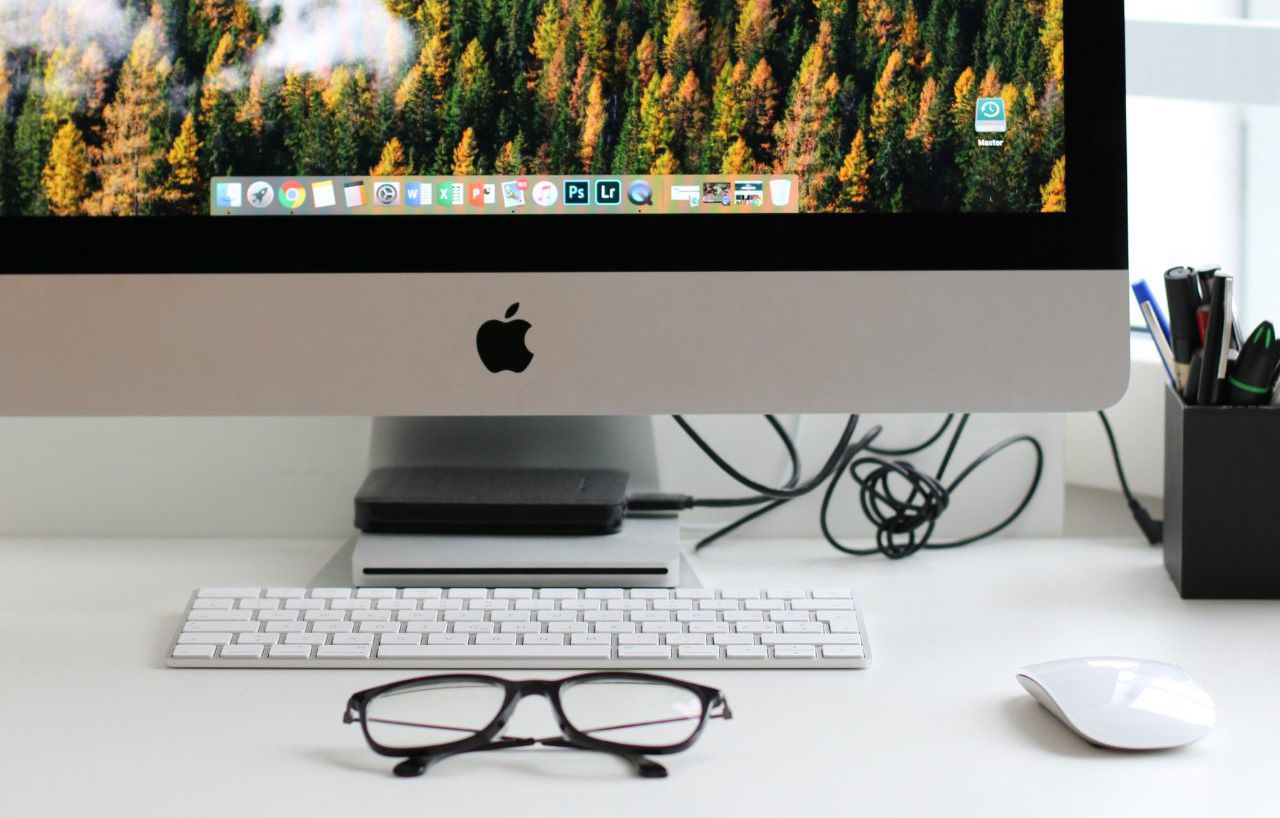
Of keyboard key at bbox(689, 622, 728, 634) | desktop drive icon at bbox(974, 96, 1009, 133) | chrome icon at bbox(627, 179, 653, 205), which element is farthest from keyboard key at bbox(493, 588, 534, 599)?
desktop drive icon at bbox(974, 96, 1009, 133)

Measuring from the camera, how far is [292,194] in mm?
786

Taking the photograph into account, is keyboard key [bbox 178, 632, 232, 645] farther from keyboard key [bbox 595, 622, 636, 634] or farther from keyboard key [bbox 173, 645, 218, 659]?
keyboard key [bbox 595, 622, 636, 634]

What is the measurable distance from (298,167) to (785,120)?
0.30 metres

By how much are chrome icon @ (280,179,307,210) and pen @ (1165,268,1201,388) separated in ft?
1.91

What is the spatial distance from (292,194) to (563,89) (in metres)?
0.18

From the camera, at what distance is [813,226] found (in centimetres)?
78

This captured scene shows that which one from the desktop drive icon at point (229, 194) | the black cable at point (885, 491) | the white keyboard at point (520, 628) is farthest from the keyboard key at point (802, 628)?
the desktop drive icon at point (229, 194)

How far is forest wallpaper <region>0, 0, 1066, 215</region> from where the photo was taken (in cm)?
77

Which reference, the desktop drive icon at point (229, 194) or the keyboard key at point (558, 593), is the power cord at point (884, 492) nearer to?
the keyboard key at point (558, 593)

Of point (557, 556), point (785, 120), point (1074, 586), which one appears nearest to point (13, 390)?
point (557, 556)

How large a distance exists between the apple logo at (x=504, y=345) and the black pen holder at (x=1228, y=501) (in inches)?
17.1

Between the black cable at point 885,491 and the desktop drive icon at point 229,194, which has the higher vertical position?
the desktop drive icon at point 229,194

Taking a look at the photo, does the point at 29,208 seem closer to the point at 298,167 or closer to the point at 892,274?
the point at 298,167

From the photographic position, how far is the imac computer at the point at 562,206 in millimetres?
772
